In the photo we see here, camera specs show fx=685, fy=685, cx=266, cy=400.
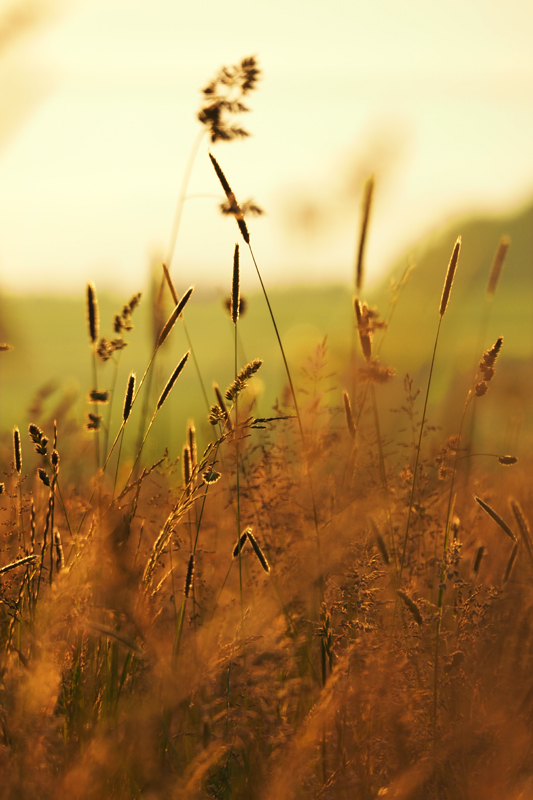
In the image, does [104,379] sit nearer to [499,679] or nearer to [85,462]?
[85,462]

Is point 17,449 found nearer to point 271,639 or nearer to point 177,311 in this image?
point 177,311

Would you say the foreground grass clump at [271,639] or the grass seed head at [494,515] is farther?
the grass seed head at [494,515]

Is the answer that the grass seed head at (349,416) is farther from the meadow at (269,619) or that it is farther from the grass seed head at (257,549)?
the grass seed head at (257,549)

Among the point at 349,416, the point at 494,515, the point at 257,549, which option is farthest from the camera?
the point at 349,416

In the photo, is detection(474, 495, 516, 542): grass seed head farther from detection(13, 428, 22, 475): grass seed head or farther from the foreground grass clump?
detection(13, 428, 22, 475): grass seed head

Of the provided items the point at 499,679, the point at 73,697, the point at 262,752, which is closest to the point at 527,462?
the point at 499,679

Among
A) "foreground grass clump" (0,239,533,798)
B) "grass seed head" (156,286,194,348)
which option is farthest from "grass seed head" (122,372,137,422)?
"grass seed head" (156,286,194,348)

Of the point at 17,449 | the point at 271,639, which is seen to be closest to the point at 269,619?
the point at 271,639

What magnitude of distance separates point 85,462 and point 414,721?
1689 mm

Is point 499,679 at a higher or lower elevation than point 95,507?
lower

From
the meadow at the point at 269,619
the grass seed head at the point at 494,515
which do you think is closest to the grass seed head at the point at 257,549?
the meadow at the point at 269,619

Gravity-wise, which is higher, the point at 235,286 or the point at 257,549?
the point at 235,286

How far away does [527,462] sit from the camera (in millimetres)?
3145

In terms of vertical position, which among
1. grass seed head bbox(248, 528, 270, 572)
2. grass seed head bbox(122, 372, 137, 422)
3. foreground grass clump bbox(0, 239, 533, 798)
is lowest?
foreground grass clump bbox(0, 239, 533, 798)
